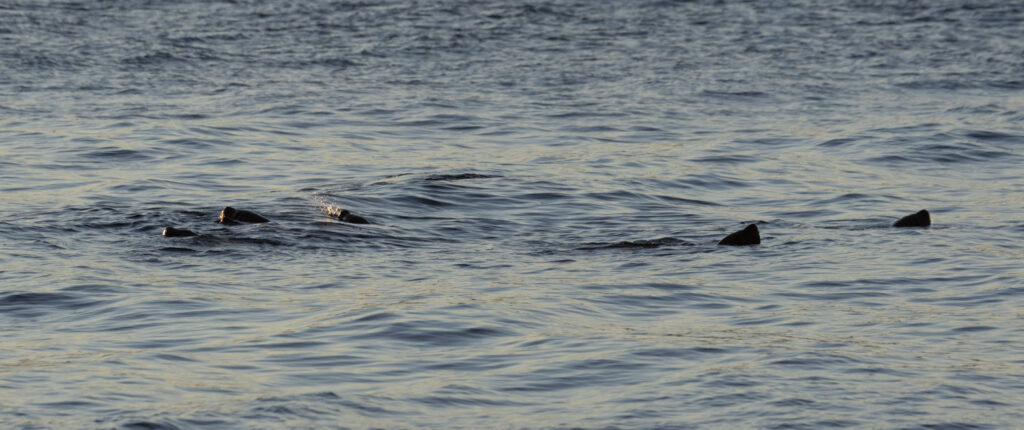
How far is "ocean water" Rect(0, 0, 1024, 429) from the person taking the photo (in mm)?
9281

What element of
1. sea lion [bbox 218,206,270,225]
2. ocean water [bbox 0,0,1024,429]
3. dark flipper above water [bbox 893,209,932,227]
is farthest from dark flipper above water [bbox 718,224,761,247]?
sea lion [bbox 218,206,270,225]

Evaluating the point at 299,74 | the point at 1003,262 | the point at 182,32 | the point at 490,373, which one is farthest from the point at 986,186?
the point at 182,32

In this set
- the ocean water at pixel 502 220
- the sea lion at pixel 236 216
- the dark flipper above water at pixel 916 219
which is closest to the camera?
the ocean water at pixel 502 220

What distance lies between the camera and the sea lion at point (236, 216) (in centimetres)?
1474

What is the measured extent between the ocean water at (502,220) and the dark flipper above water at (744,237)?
0.80ft

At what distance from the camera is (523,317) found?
11.3 meters

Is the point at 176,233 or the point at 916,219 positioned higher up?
the point at 176,233

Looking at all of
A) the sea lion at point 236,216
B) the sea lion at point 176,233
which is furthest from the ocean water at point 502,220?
the sea lion at point 236,216

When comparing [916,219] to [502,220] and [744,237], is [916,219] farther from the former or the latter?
[502,220]

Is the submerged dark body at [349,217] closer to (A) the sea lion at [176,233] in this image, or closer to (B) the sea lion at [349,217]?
(B) the sea lion at [349,217]

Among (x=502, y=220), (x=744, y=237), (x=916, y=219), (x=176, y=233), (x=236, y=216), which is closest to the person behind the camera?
(x=176, y=233)

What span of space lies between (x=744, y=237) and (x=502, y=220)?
9.47 ft

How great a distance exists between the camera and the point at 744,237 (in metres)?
14.4

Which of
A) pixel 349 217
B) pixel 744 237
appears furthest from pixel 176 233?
pixel 744 237
